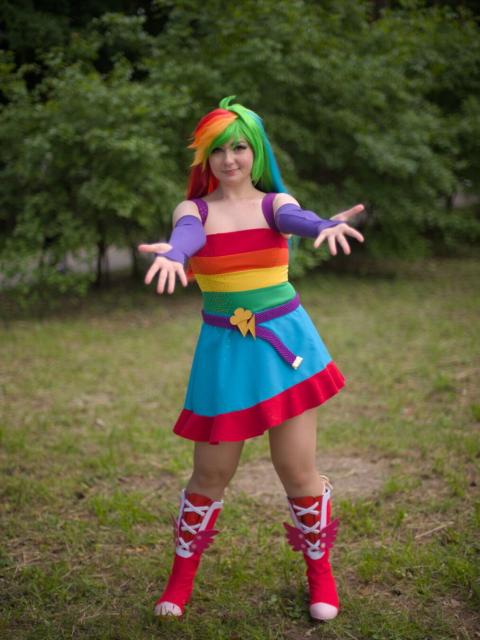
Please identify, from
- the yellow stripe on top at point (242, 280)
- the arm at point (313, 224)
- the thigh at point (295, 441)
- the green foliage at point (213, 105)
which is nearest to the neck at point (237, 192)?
the arm at point (313, 224)

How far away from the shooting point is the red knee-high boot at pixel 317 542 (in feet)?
7.70

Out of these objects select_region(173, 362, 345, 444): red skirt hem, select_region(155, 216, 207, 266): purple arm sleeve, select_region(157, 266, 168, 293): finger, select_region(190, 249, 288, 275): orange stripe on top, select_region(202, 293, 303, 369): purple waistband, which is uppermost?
select_region(155, 216, 207, 266): purple arm sleeve

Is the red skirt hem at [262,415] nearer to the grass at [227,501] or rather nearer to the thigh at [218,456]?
the thigh at [218,456]

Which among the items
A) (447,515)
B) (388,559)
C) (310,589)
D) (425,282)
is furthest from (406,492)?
(425,282)

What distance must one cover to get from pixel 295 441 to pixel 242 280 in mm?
558

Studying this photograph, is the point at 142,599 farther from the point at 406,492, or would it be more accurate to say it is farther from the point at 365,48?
the point at 365,48

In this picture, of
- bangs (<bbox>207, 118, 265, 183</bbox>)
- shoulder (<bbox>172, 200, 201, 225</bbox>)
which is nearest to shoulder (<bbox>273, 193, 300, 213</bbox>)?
bangs (<bbox>207, 118, 265, 183</bbox>)

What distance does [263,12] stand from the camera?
715 centimetres

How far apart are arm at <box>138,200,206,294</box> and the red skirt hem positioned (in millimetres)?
464

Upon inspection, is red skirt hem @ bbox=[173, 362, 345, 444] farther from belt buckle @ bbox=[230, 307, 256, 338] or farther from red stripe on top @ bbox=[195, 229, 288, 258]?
red stripe on top @ bbox=[195, 229, 288, 258]

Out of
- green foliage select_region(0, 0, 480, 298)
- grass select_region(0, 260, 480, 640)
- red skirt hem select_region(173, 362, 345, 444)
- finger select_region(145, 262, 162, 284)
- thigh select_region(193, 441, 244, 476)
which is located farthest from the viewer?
green foliage select_region(0, 0, 480, 298)

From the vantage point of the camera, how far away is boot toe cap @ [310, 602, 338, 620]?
92.2 inches

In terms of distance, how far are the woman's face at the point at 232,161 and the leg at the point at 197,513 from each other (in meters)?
0.88

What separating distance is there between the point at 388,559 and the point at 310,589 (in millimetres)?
444
